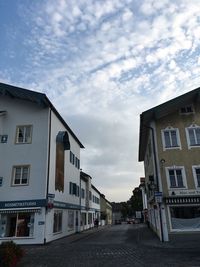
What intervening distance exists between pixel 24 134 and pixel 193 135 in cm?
1440

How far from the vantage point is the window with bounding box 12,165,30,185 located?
69.5 ft

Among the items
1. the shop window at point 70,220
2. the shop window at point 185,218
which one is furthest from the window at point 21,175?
the shop window at point 185,218

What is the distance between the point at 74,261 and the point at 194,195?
10357mm

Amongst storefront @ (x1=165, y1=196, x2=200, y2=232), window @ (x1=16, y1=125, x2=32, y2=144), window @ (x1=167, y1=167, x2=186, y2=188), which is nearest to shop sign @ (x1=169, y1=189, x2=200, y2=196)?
storefront @ (x1=165, y1=196, x2=200, y2=232)

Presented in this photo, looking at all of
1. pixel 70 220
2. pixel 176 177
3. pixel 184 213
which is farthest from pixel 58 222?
pixel 176 177

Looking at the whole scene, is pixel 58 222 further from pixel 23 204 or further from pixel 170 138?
pixel 170 138

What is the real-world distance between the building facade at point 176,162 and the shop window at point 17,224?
994 cm

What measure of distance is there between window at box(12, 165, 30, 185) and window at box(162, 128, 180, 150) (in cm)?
1145

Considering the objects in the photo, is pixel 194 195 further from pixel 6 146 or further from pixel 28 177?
pixel 6 146

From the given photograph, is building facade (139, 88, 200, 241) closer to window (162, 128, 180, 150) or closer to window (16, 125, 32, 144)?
window (162, 128, 180, 150)

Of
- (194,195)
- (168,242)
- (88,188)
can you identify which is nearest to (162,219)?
(168,242)

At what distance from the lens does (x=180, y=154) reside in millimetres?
19875

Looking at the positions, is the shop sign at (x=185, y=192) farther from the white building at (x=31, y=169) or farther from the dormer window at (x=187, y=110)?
the white building at (x=31, y=169)

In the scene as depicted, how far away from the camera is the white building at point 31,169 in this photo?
20000 mm
